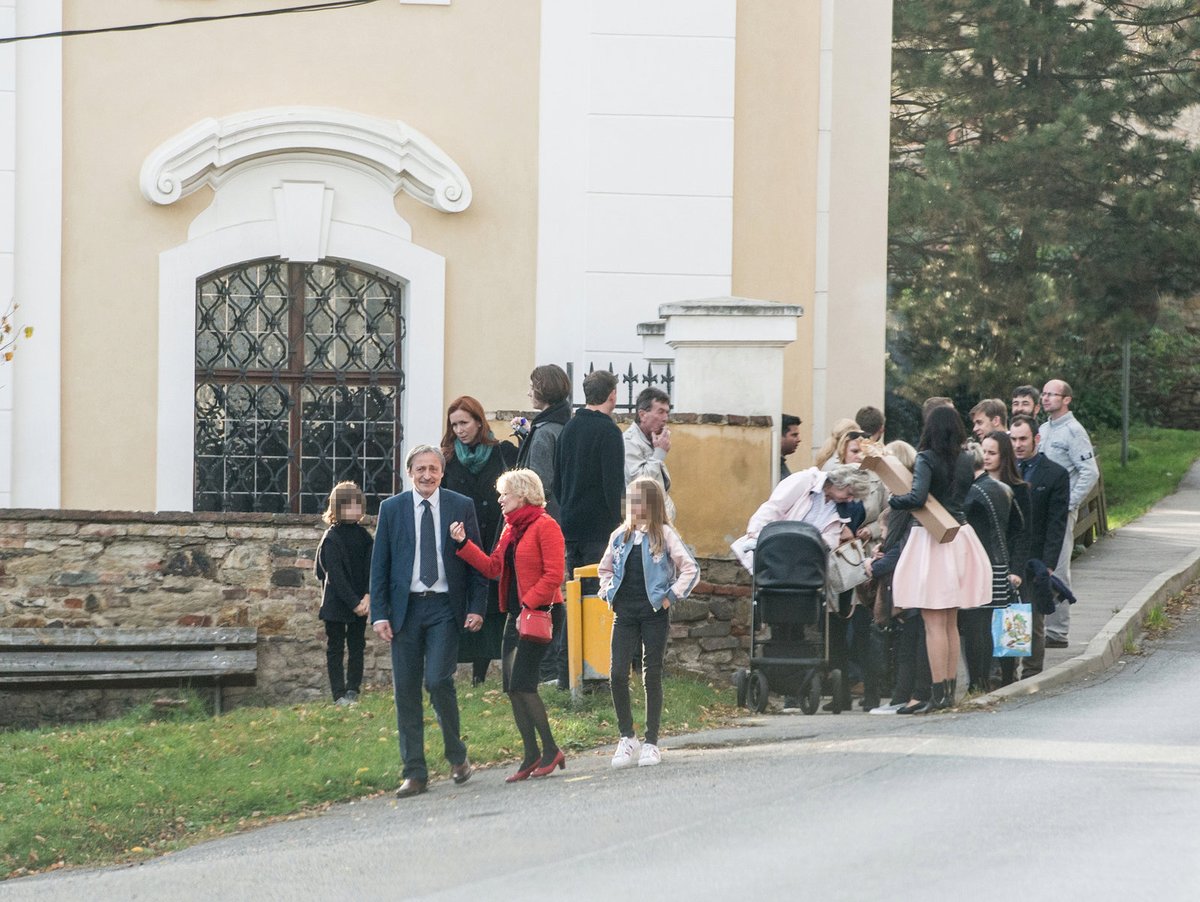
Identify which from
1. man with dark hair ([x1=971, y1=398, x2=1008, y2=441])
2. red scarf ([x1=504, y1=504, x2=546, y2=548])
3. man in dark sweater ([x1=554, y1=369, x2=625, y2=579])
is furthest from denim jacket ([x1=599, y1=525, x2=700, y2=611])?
man with dark hair ([x1=971, y1=398, x2=1008, y2=441])

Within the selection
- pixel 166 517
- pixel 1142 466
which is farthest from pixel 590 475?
pixel 1142 466

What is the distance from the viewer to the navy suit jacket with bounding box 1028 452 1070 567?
39.4 feet

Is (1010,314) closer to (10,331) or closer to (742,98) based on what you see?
(742,98)

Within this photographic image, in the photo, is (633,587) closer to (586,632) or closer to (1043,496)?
(586,632)

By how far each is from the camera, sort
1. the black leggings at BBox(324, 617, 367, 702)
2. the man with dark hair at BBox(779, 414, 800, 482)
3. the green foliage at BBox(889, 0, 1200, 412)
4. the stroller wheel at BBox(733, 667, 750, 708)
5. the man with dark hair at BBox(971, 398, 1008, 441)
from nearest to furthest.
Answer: the stroller wheel at BBox(733, 667, 750, 708), the man with dark hair at BBox(971, 398, 1008, 441), the black leggings at BBox(324, 617, 367, 702), the man with dark hair at BBox(779, 414, 800, 482), the green foliage at BBox(889, 0, 1200, 412)

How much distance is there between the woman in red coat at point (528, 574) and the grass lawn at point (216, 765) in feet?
2.21

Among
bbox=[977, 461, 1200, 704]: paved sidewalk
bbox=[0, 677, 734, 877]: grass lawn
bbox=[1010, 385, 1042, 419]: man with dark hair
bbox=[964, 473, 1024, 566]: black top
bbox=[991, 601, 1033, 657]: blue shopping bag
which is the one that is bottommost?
bbox=[0, 677, 734, 877]: grass lawn

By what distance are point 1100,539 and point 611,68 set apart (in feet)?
31.2

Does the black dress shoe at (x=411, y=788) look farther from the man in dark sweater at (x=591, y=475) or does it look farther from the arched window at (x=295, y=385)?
the arched window at (x=295, y=385)

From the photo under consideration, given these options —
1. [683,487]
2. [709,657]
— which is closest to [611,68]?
[683,487]

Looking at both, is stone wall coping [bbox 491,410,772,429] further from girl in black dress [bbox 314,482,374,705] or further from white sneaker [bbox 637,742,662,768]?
white sneaker [bbox 637,742,662,768]

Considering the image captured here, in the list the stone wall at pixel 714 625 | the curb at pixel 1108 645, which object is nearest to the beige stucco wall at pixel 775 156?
the stone wall at pixel 714 625

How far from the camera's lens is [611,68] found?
48.1 feet

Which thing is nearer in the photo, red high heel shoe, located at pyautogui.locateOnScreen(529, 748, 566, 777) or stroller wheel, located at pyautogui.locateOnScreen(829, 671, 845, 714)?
red high heel shoe, located at pyautogui.locateOnScreen(529, 748, 566, 777)
